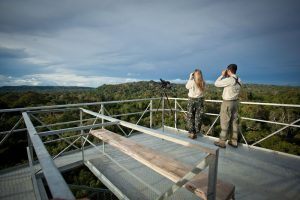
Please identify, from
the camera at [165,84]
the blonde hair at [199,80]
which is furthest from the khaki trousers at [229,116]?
the camera at [165,84]

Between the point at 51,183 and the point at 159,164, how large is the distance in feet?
5.21

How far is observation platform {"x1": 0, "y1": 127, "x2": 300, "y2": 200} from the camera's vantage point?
2.71 m

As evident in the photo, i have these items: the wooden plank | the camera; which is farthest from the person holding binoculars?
the wooden plank

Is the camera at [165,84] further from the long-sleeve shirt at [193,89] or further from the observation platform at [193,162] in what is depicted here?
the observation platform at [193,162]

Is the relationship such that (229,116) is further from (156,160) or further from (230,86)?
(156,160)

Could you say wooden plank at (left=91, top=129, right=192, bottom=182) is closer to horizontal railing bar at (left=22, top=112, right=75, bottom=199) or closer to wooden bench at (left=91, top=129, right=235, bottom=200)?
wooden bench at (left=91, top=129, right=235, bottom=200)

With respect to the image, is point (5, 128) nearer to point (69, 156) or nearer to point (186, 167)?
point (69, 156)

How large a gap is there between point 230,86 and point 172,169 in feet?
8.16

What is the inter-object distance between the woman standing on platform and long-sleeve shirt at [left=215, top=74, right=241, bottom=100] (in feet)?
1.34

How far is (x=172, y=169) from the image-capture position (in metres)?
2.04

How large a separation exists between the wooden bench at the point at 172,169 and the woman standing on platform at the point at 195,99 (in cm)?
204

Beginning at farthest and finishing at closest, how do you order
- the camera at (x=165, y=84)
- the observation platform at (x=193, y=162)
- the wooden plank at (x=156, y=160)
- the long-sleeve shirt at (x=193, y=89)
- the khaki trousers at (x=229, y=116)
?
1. the camera at (x=165, y=84)
2. the long-sleeve shirt at (x=193, y=89)
3. the khaki trousers at (x=229, y=116)
4. the observation platform at (x=193, y=162)
5. the wooden plank at (x=156, y=160)

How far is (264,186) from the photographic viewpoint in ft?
9.20

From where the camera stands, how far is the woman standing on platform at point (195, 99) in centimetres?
420
